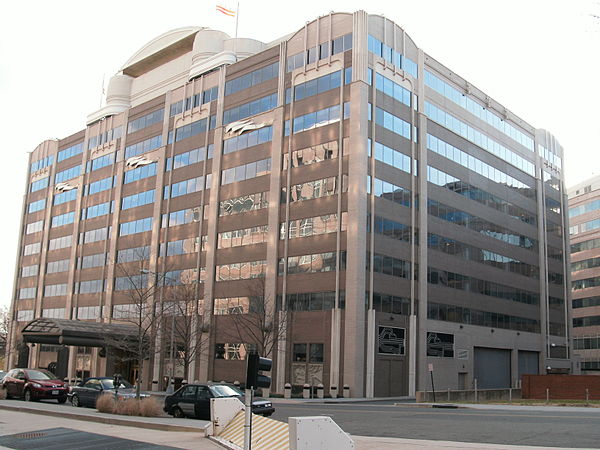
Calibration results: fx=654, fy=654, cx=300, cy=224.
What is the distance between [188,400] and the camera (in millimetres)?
24891

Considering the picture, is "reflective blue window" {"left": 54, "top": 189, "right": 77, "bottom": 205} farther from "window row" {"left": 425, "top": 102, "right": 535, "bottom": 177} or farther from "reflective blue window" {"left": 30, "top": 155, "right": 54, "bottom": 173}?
"window row" {"left": 425, "top": 102, "right": 535, "bottom": 177}

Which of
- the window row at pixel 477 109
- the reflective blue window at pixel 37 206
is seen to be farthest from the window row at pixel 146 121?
the window row at pixel 477 109

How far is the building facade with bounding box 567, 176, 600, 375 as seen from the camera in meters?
91.4

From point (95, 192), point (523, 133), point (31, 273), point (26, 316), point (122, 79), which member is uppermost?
point (122, 79)

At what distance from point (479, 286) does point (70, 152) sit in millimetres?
55304

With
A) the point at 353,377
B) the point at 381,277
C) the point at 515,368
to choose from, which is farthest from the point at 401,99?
the point at 515,368

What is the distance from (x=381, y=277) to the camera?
50.7 m

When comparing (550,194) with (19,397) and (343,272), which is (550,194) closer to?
(343,272)

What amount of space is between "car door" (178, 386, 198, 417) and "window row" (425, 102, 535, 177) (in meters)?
40.4

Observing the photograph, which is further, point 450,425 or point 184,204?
point 184,204

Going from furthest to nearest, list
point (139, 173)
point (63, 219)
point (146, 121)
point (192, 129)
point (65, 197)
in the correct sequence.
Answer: point (65, 197) < point (63, 219) < point (146, 121) < point (139, 173) < point (192, 129)

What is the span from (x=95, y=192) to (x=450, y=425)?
2621 inches

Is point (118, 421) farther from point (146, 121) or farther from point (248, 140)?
point (146, 121)

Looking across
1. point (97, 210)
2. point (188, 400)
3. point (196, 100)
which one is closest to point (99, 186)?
point (97, 210)
